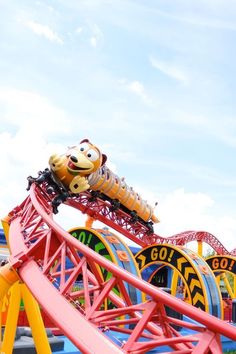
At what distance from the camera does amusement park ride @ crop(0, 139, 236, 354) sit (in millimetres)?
3857

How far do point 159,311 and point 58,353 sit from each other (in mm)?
4871

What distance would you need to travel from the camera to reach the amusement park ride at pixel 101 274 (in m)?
3.86

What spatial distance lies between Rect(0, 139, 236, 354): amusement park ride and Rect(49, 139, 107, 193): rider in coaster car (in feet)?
0.08

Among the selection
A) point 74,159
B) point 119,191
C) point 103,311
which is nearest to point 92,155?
point 74,159

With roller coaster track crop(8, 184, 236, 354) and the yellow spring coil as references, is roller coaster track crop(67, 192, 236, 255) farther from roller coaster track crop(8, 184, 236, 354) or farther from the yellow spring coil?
roller coaster track crop(8, 184, 236, 354)

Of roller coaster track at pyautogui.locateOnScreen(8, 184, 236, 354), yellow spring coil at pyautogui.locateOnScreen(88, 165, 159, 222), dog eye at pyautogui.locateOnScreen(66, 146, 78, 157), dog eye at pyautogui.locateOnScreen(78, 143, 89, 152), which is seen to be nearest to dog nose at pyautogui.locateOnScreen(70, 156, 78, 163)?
dog eye at pyautogui.locateOnScreen(66, 146, 78, 157)

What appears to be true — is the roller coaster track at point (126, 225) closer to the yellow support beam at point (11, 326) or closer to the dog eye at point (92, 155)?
the dog eye at point (92, 155)

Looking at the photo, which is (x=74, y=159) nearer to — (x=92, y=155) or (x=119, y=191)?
(x=92, y=155)

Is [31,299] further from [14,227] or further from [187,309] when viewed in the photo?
[187,309]

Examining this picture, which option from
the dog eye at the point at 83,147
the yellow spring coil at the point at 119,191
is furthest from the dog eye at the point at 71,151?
the yellow spring coil at the point at 119,191

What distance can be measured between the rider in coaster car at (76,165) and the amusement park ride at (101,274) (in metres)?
0.02

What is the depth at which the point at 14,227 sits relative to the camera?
7223 millimetres

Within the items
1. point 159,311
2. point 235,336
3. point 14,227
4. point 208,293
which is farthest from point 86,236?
point 235,336

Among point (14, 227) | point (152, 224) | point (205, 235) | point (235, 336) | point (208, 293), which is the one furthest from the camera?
point (205, 235)
